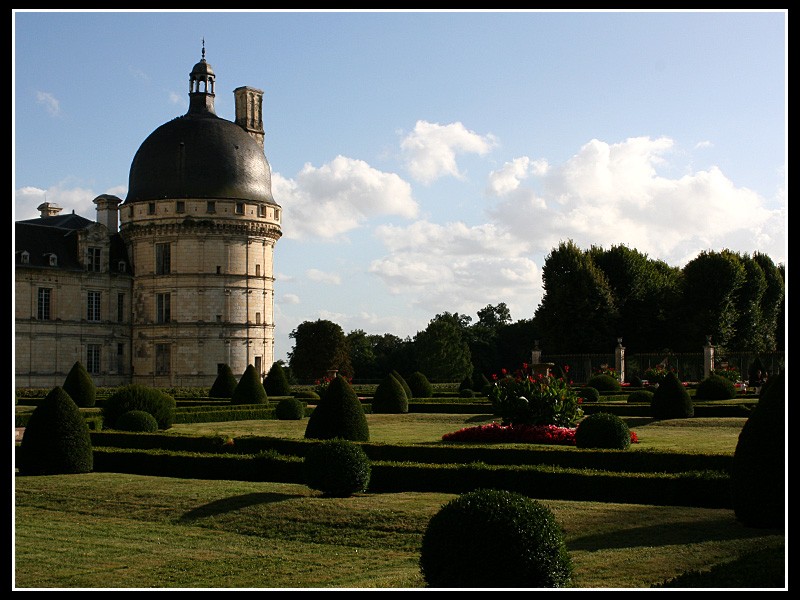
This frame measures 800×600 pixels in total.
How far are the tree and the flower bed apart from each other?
48283mm

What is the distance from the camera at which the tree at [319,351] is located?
70.8 meters

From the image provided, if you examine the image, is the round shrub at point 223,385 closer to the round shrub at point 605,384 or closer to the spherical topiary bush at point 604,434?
the round shrub at point 605,384

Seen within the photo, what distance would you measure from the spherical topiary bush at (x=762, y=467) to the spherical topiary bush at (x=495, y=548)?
363 centimetres

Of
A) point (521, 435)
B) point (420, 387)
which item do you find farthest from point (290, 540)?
point (420, 387)

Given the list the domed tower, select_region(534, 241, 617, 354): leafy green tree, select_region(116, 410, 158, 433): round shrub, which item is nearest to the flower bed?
select_region(116, 410, 158, 433): round shrub

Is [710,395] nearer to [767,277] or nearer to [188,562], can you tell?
[188,562]

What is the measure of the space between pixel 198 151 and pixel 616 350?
25106 millimetres

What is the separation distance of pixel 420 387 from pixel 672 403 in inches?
612

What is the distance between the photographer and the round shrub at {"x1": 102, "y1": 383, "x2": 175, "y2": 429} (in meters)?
27.0

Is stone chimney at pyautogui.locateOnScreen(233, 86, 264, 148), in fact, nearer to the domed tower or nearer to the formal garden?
the domed tower

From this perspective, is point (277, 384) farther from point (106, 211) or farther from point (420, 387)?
point (106, 211)

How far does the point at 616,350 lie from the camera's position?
52719 mm

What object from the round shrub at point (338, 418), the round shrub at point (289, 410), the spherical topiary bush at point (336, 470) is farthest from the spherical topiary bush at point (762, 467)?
the round shrub at point (289, 410)
